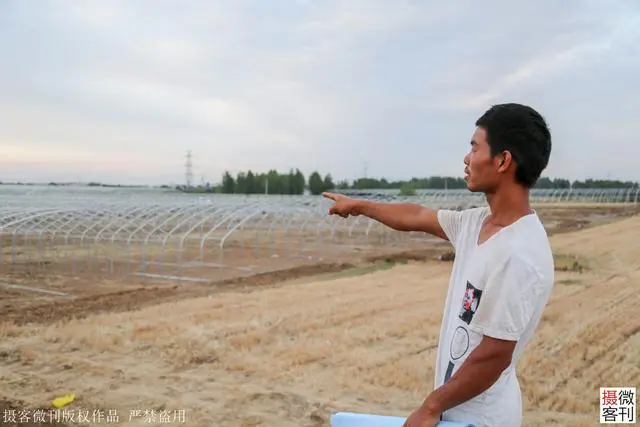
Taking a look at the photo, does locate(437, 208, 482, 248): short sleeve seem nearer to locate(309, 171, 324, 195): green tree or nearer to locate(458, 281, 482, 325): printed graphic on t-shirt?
locate(458, 281, 482, 325): printed graphic on t-shirt

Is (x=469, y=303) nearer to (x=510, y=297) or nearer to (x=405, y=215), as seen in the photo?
(x=510, y=297)

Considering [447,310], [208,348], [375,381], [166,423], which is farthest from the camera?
[208,348]

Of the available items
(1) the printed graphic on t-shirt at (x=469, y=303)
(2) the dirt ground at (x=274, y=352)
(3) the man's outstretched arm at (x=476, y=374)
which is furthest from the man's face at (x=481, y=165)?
(2) the dirt ground at (x=274, y=352)

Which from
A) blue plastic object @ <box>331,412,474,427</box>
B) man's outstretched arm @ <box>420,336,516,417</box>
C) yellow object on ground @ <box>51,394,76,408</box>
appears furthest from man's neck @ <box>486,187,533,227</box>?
yellow object on ground @ <box>51,394,76,408</box>

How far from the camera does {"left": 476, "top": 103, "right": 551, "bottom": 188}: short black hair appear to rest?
134cm

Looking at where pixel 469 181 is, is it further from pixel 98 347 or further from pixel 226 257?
pixel 226 257

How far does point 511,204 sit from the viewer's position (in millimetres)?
1396

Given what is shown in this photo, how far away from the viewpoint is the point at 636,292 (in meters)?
9.67

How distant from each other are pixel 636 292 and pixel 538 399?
5.76m

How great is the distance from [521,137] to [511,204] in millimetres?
160

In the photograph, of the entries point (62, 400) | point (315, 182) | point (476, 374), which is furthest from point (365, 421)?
point (315, 182)

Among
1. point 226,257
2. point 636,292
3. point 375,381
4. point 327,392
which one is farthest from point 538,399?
point 226,257

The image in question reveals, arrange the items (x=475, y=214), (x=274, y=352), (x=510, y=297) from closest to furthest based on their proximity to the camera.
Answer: (x=510, y=297) → (x=475, y=214) → (x=274, y=352)

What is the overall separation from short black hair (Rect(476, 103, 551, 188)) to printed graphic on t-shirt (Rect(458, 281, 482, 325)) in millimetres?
281
